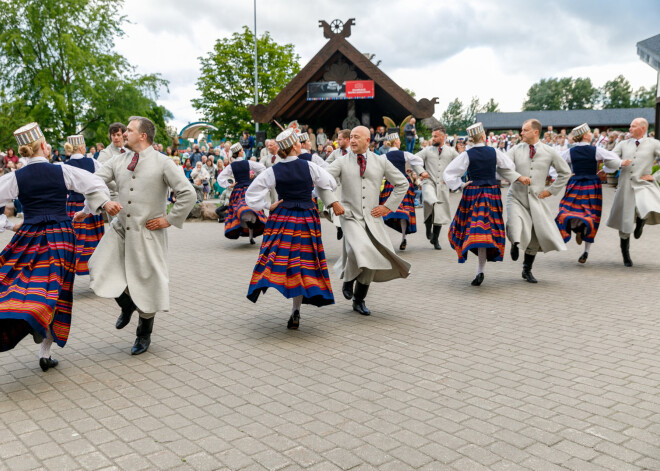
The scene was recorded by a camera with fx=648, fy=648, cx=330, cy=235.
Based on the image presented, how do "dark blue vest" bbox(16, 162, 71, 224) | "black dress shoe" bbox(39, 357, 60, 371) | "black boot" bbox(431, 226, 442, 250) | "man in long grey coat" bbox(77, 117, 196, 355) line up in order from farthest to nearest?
"black boot" bbox(431, 226, 442, 250) < "man in long grey coat" bbox(77, 117, 196, 355) < "black dress shoe" bbox(39, 357, 60, 371) < "dark blue vest" bbox(16, 162, 71, 224)

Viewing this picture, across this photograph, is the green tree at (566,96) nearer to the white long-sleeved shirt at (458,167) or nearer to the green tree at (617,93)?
the green tree at (617,93)

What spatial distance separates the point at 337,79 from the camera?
25.1 m

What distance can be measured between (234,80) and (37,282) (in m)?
47.7

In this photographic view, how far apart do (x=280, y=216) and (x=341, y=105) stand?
23.4m

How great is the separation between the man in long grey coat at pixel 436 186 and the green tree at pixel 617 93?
361ft

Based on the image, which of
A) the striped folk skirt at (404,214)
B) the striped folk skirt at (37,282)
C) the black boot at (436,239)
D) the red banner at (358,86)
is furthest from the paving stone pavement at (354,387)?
the red banner at (358,86)

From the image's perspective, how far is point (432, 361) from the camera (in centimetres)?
505

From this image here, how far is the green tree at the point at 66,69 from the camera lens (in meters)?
35.8

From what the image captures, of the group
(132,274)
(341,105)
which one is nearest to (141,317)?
(132,274)

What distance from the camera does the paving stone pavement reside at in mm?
3434

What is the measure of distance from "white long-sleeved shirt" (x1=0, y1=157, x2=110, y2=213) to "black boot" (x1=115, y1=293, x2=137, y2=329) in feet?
3.21

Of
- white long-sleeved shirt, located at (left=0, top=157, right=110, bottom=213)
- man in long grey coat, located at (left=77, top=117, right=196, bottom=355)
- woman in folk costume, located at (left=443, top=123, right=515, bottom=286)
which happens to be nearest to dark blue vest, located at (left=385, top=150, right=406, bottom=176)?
woman in folk costume, located at (left=443, top=123, right=515, bottom=286)

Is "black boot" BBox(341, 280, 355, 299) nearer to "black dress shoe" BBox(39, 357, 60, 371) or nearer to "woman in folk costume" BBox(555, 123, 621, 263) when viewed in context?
"black dress shoe" BBox(39, 357, 60, 371)

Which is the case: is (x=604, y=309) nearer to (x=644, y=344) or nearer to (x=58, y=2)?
(x=644, y=344)
